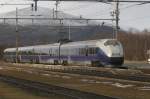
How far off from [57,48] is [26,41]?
115 metres

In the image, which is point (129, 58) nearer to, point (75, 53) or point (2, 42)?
point (75, 53)

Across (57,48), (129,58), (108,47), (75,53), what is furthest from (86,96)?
(129,58)

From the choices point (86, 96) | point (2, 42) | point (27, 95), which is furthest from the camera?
point (2, 42)

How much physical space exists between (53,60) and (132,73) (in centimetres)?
2745

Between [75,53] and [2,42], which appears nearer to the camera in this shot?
[75,53]

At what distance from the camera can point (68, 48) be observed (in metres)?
61.7

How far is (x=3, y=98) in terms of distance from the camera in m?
22.7

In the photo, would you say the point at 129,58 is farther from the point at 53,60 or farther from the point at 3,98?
the point at 3,98

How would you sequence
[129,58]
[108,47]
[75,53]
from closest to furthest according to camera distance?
[108,47] < [75,53] < [129,58]

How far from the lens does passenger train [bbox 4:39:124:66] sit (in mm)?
52281

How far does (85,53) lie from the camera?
54844mm

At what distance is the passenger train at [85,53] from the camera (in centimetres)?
5228

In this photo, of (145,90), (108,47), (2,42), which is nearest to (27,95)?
(145,90)

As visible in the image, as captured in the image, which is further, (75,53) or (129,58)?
(129,58)
